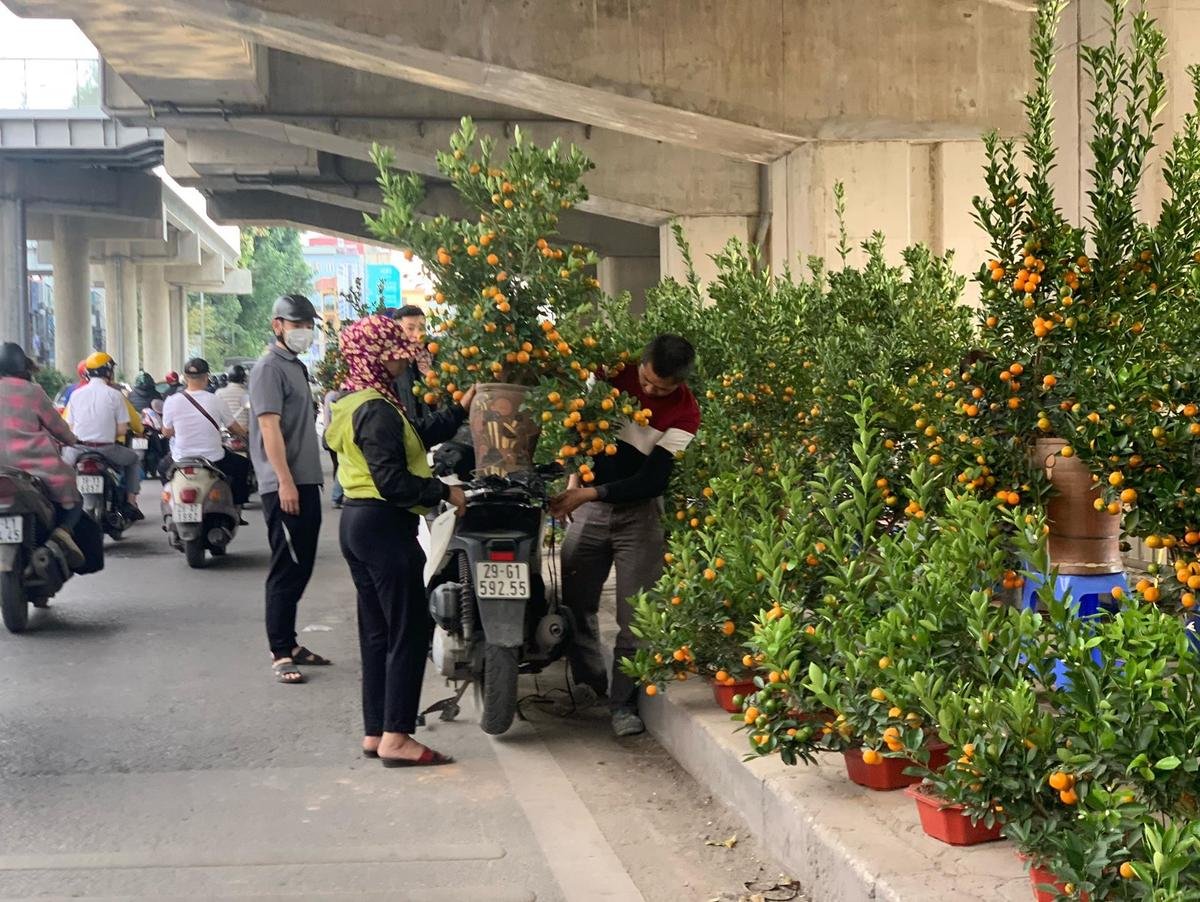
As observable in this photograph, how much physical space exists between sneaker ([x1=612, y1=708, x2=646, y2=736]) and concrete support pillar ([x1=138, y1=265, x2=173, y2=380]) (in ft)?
200

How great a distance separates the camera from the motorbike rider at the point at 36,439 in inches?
368

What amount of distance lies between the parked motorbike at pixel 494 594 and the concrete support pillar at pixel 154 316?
199ft

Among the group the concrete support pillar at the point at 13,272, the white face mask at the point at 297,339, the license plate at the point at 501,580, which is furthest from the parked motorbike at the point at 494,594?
the concrete support pillar at the point at 13,272

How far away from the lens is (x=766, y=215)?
20875 mm

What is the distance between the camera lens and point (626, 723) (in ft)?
21.4

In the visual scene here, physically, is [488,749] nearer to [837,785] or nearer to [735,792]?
[735,792]

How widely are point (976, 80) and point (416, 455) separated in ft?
36.6

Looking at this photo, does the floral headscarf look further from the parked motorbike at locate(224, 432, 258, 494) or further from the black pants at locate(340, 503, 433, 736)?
the parked motorbike at locate(224, 432, 258, 494)

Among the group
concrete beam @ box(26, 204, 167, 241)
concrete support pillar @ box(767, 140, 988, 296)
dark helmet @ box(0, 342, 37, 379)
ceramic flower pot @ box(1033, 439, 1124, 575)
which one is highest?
concrete beam @ box(26, 204, 167, 241)

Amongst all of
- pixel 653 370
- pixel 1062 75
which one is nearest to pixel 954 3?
pixel 1062 75

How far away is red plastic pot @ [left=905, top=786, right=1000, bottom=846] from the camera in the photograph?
4.05m

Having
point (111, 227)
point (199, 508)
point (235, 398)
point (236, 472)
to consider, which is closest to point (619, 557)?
point (199, 508)

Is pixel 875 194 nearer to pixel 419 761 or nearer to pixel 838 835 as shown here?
pixel 419 761

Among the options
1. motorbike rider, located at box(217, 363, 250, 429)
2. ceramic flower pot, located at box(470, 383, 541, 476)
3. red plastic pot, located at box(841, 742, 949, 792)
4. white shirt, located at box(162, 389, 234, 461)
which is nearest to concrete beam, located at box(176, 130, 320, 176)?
motorbike rider, located at box(217, 363, 250, 429)
